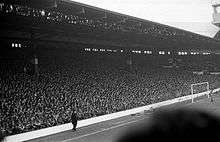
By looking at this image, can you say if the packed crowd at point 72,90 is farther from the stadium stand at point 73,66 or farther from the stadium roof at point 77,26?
the stadium roof at point 77,26

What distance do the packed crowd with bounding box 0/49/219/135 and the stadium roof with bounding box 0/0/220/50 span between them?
2.77 meters

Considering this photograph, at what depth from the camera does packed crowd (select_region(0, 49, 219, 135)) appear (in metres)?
19.6

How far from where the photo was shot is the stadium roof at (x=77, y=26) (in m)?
23.1

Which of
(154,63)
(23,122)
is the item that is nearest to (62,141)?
(23,122)

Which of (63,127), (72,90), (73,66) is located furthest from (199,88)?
(63,127)

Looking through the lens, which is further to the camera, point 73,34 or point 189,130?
point 73,34

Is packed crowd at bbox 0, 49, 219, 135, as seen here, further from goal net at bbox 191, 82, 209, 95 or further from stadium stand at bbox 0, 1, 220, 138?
goal net at bbox 191, 82, 209, 95

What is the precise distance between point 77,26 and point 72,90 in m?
5.73

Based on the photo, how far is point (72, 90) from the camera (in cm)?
2670

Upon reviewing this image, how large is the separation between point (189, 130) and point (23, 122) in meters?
18.1

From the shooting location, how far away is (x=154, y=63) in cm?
5462

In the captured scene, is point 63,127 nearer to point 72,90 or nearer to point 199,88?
point 72,90

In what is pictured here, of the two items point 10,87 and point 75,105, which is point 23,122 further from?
point 75,105

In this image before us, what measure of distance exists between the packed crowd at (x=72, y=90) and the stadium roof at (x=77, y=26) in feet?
9.08
